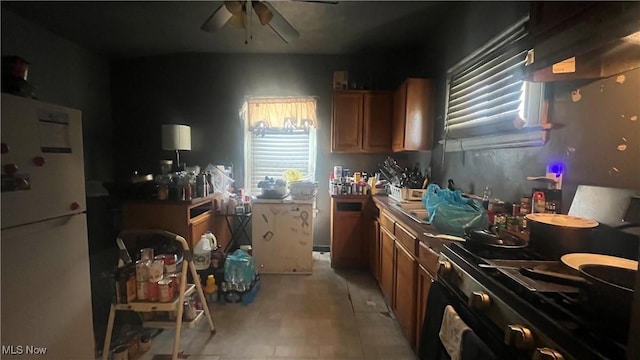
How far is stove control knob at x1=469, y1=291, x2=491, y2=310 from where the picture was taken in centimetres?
88

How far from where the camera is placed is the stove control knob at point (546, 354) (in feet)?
2.01

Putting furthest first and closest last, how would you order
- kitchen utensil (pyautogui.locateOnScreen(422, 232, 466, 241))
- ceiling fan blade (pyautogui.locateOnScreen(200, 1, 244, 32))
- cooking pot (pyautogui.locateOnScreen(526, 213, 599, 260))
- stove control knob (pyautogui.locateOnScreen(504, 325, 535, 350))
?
ceiling fan blade (pyautogui.locateOnScreen(200, 1, 244, 32))
kitchen utensil (pyautogui.locateOnScreen(422, 232, 466, 241))
cooking pot (pyautogui.locateOnScreen(526, 213, 599, 260))
stove control knob (pyautogui.locateOnScreen(504, 325, 535, 350))

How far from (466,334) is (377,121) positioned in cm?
294

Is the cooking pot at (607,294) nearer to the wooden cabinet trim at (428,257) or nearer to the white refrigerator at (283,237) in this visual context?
the wooden cabinet trim at (428,257)

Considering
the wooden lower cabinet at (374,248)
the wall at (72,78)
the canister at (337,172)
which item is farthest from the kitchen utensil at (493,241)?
the wall at (72,78)

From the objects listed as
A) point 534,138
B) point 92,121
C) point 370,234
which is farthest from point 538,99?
point 92,121

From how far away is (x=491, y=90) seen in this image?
6.44 feet

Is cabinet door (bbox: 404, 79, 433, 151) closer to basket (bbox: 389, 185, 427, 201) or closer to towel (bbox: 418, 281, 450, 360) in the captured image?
basket (bbox: 389, 185, 427, 201)

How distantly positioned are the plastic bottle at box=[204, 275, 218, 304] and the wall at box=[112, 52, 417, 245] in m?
1.56

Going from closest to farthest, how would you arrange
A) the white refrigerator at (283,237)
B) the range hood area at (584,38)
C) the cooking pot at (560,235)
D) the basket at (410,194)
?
the range hood area at (584,38), the cooking pot at (560,235), the basket at (410,194), the white refrigerator at (283,237)

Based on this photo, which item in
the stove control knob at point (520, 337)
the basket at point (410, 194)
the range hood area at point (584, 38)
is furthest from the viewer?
the basket at point (410, 194)

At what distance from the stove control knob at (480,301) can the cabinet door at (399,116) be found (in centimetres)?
240

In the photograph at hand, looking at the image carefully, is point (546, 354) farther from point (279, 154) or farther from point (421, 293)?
point (279, 154)

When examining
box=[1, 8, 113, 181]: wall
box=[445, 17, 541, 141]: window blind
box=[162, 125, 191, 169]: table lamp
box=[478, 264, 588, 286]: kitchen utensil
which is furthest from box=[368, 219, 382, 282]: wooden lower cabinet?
box=[1, 8, 113, 181]: wall
